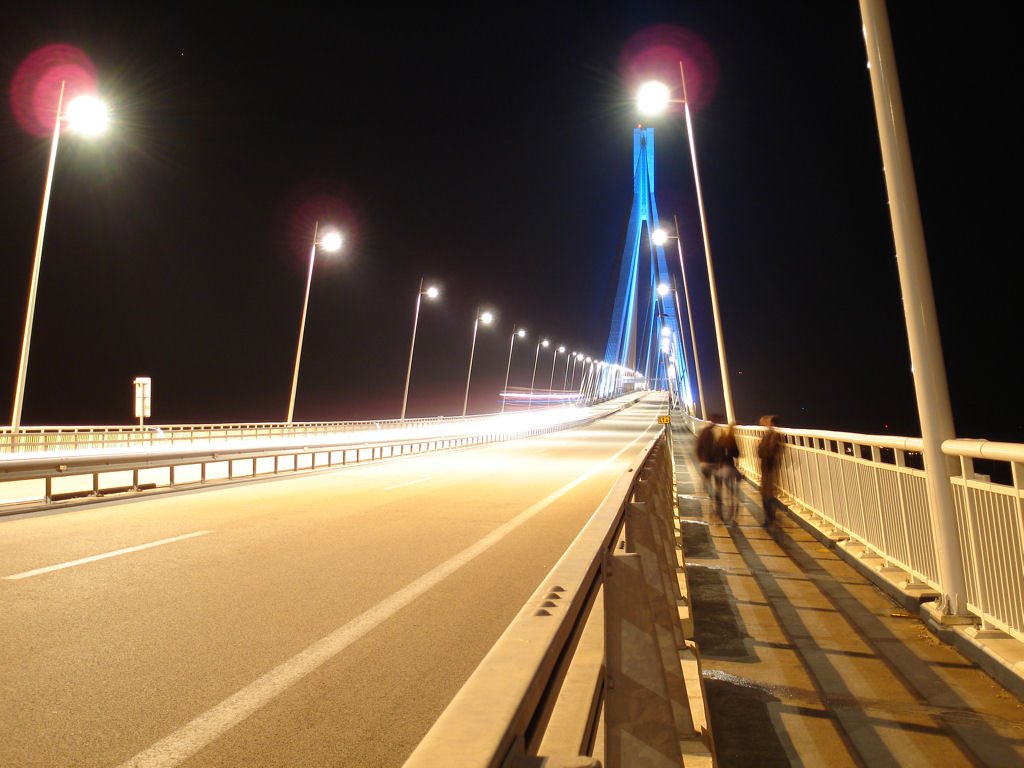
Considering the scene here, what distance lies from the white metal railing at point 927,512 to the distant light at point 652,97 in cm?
1038

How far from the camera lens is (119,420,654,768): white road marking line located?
380cm

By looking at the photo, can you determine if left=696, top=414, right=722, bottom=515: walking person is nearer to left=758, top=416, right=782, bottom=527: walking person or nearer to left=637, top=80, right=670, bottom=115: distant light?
left=758, top=416, right=782, bottom=527: walking person

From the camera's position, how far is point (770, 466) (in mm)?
12969

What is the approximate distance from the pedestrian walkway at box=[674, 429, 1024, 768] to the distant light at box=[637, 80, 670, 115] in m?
13.8

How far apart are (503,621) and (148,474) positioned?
19932mm

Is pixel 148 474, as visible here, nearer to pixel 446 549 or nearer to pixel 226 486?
pixel 226 486

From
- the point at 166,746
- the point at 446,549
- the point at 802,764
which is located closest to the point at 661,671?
the point at 802,764

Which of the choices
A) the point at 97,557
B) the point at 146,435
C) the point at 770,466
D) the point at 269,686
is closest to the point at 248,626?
the point at 269,686

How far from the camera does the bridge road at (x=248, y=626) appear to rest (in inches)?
159

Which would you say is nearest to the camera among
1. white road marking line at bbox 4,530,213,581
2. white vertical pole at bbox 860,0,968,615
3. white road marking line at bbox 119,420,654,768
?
white road marking line at bbox 119,420,654,768

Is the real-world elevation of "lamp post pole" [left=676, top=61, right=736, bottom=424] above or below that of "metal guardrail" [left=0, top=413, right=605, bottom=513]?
above

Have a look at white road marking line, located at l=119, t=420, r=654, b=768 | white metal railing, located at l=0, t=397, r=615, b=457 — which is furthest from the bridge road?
white metal railing, located at l=0, t=397, r=615, b=457

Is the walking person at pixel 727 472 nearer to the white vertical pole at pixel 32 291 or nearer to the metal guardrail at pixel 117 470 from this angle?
the metal guardrail at pixel 117 470

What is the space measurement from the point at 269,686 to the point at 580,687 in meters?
2.59
